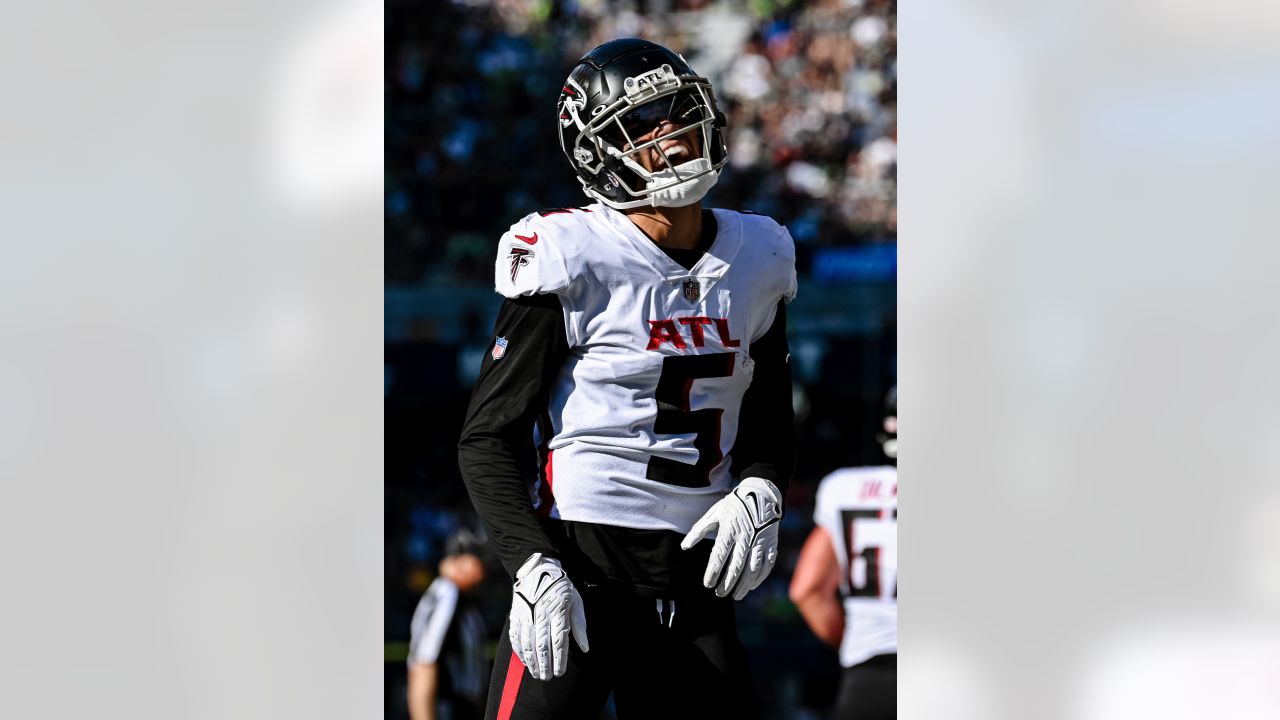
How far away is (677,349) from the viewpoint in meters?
2.24

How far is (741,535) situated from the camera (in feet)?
7.30

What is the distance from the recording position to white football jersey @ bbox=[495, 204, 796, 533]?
2.21 m

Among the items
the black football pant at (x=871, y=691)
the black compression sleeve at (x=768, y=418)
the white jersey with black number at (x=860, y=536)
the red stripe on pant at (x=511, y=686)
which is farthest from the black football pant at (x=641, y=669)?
the white jersey with black number at (x=860, y=536)

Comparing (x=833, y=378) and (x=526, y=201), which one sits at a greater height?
(x=526, y=201)

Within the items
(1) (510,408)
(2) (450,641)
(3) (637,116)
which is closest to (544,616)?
(1) (510,408)

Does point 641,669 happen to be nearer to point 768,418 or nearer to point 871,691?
point 768,418

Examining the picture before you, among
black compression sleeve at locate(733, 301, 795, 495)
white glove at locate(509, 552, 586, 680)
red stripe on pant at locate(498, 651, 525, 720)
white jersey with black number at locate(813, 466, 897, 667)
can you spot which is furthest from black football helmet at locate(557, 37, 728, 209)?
white jersey with black number at locate(813, 466, 897, 667)

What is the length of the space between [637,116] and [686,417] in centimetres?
53

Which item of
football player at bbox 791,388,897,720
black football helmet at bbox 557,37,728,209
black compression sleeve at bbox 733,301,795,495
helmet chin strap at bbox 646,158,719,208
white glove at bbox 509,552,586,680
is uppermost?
black football helmet at bbox 557,37,728,209

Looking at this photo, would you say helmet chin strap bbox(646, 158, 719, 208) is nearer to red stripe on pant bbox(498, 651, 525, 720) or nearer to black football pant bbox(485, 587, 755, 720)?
black football pant bbox(485, 587, 755, 720)

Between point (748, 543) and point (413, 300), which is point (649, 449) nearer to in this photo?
point (748, 543)

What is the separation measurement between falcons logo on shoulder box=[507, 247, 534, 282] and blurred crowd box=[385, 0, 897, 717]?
18.7 feet

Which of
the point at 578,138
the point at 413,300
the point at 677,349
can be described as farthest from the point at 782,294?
the point at 413,300

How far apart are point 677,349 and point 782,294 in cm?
28
